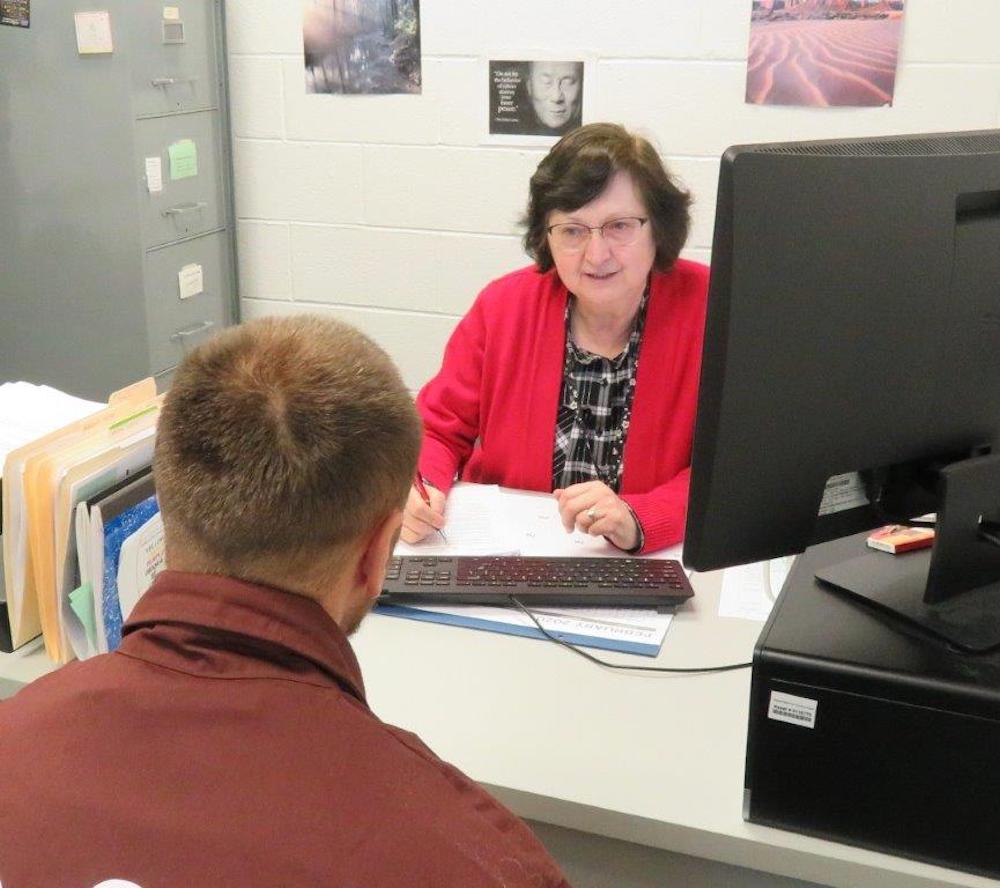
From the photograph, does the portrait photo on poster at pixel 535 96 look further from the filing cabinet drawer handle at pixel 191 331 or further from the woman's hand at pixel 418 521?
the woman's hand at pixel 418 521

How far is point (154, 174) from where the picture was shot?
2.65 m

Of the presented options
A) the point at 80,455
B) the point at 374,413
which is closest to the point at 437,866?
the point at 374,413

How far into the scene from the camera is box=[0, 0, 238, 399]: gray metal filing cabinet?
2545 millimetres

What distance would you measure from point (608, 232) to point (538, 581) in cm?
70

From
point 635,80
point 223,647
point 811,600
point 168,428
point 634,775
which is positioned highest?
point 635,80

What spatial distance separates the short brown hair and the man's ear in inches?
0.9

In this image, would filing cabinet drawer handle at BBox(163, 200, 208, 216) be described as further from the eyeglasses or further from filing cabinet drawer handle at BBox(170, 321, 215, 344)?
the eyeglasses

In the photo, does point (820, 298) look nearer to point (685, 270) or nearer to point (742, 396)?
point (742, 396)

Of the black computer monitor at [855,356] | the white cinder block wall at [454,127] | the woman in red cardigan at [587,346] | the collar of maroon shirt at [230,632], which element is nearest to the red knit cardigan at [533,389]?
the woman in red cardigan at [587,346]

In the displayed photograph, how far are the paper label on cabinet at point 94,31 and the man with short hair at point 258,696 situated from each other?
1.99 meters

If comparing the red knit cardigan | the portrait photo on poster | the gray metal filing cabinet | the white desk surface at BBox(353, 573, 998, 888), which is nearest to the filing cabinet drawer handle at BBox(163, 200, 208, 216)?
the gray metal filing cabinet

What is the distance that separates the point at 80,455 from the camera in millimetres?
1270

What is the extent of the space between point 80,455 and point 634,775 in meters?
0.73

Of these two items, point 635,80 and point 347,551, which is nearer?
point 347,551
